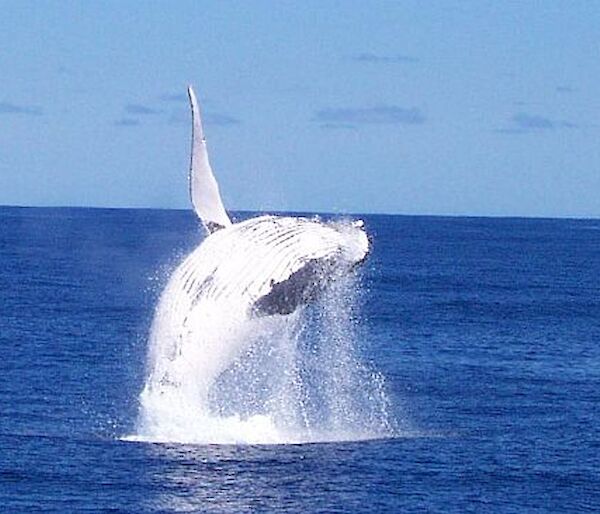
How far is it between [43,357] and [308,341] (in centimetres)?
1554

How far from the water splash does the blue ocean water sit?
0.96 meters

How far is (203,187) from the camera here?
3791 centimetres

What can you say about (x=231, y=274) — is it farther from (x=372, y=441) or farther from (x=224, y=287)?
(x=372, y=441)

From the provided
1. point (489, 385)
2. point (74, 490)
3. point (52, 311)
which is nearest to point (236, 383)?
→ point (489, 385)

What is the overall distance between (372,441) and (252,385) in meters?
12.8

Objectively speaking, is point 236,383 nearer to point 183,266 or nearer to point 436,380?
point 436,380

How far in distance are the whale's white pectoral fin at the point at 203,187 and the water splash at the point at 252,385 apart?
1.92 m

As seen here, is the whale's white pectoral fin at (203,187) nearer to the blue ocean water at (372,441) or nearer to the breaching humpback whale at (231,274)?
the breaching humpback whale at (231,274)

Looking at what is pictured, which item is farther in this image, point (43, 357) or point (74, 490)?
point (43, 357)

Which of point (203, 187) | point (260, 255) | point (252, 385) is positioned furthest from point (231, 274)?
point (252, 385)

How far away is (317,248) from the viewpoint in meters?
36.4

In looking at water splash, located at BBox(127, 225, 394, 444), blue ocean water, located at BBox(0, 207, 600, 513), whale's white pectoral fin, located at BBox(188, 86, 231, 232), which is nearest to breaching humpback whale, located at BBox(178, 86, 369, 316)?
whale's white pectoral fin, located at BBox(188, 86, 231, 232)

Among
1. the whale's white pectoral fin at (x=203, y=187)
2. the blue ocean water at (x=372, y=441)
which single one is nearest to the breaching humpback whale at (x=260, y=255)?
the whale's white pectoral fin at (x=203, y=187)

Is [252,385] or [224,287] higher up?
[224,287]
